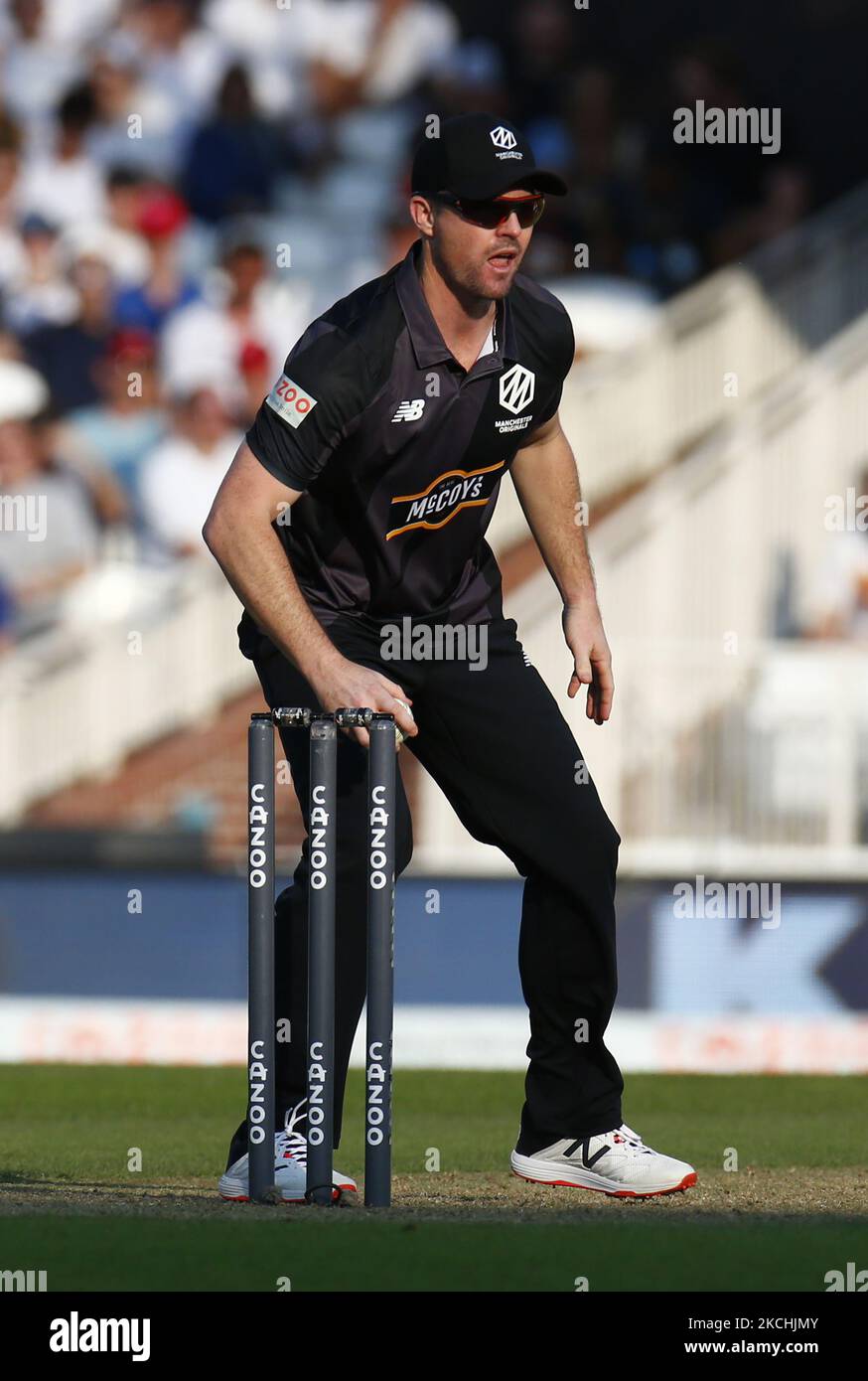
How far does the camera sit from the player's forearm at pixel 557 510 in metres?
5.24

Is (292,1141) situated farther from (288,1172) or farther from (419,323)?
(419,323)

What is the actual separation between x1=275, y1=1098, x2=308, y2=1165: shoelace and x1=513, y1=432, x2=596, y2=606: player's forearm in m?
1.39

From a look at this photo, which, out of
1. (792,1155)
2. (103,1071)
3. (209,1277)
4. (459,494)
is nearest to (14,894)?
(103,1071)

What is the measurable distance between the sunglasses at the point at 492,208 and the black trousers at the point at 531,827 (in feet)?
3.12

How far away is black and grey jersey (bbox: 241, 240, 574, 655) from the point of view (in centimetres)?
457

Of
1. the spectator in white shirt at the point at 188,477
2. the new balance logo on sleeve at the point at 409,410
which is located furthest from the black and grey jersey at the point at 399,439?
the spectator in white shirt at the point at 188,477

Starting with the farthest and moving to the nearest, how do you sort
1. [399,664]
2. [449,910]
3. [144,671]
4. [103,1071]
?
[144,671] < [449,910] < [103,1071] < [399,664]

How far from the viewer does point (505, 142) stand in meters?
4.53

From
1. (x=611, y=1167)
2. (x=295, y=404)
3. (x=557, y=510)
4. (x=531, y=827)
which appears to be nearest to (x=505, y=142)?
(x=295, y=404)

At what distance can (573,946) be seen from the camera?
16.5 ft

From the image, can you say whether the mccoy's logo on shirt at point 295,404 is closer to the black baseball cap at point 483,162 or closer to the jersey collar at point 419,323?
the jersey collar at point 419,323

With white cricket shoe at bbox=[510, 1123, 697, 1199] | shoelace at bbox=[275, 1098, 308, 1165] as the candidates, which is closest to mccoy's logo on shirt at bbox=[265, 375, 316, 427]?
shoelace at bbox=[275, 1098, 308, 1165]
